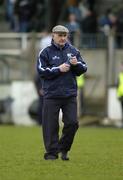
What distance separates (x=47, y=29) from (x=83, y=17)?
4.87 feet

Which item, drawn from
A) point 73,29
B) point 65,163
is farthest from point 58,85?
point 73,29

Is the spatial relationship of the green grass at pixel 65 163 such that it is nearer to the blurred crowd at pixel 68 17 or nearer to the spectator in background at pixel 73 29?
the spectator in background at pixel 73 29

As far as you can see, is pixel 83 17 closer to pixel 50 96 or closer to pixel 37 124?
pixel 37 124

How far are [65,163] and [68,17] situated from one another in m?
19.5

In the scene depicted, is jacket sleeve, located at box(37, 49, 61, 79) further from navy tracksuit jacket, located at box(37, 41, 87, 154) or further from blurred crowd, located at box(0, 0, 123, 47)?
blurred crowd, located at box(0, 0, 123, 47)

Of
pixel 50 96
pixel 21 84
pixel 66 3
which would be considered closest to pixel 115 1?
pixel 66 3

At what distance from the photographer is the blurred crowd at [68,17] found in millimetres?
31234

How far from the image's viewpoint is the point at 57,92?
14602 mm

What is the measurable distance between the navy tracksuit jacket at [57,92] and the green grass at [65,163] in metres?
0.39

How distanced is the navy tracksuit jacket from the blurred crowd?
15884mm

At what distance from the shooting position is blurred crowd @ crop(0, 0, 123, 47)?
31.2m

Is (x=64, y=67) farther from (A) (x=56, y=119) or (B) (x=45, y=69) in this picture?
(A) (x=56, y=119)

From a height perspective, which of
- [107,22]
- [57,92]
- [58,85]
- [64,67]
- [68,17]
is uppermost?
[68,17]

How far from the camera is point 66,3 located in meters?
34.0
